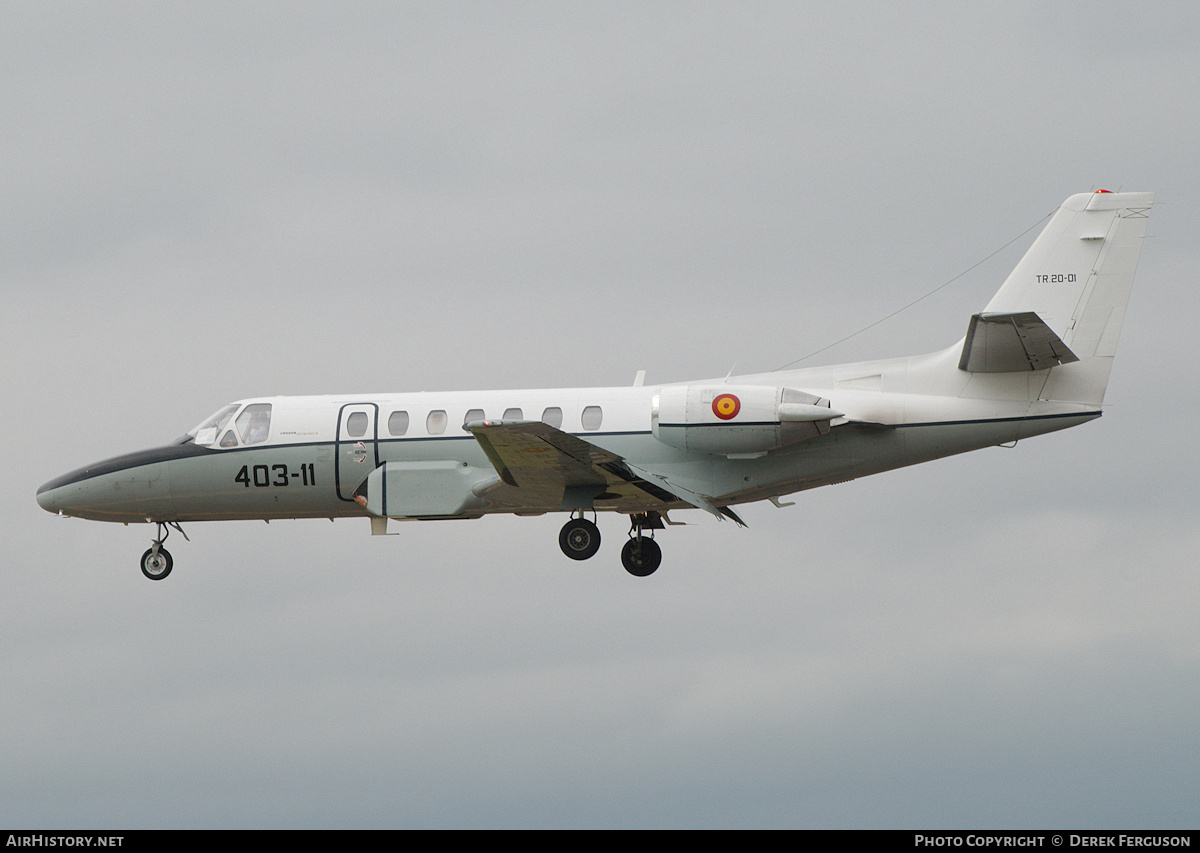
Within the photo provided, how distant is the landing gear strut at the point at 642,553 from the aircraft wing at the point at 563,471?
113 centimetres

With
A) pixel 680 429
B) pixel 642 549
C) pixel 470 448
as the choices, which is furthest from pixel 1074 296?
pixel 470 448

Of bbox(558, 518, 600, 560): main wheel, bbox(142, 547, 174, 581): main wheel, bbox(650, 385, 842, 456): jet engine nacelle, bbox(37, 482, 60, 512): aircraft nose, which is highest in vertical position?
bbox(650, 385, 842, 456): jet engine nacelle

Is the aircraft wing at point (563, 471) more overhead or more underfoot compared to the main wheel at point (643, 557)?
more overhead

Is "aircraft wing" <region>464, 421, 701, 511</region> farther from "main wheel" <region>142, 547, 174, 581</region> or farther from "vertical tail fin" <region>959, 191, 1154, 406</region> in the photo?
"main wheel" <region>142, 547, 174, 581</region>

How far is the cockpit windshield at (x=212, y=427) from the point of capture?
32.3 metres

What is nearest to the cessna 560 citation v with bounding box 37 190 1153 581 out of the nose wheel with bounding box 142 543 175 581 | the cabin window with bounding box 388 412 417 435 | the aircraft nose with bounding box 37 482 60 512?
the cabin window with bounding box 388 412 417 435

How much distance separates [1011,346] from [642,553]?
8631mm

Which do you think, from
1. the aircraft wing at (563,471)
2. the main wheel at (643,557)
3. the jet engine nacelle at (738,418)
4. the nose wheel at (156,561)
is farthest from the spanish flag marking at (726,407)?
the nose wheel at (156,561)

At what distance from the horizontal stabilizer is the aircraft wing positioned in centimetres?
579

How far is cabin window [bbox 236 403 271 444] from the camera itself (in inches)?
1258

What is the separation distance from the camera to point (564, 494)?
30609 millimetres

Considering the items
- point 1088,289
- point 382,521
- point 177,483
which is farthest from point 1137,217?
point 177,483

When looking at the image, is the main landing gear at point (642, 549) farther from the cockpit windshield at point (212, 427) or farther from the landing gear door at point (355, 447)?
the cockpit windshield at point (212, 427)

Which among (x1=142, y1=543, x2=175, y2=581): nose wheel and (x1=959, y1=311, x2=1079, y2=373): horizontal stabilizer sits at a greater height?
(x1=959, y1=311, x2=1079, y2=373): horizontal stabilizer
